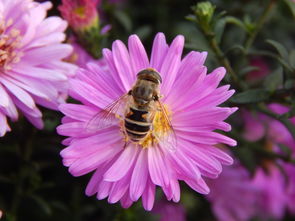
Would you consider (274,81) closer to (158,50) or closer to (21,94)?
(158,50)

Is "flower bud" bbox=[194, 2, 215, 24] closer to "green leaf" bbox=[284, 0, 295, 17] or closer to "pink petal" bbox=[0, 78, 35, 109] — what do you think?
"green leaf" bbox=[284, 0, 295, 17]

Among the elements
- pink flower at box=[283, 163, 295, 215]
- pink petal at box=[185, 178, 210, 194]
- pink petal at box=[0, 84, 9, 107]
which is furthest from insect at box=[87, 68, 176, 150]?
pink flower at box=[283, 163, 295, 215]

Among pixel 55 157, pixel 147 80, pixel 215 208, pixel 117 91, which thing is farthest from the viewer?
pixel 215 208

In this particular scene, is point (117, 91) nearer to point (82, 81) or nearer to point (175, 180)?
point (82, 81)

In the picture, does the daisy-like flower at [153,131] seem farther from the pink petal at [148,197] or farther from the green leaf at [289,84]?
the green leaf at [289,84]

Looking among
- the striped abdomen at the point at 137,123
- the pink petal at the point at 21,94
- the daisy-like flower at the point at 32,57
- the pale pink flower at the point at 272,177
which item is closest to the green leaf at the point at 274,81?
the pale pink flower at the point at 272,177

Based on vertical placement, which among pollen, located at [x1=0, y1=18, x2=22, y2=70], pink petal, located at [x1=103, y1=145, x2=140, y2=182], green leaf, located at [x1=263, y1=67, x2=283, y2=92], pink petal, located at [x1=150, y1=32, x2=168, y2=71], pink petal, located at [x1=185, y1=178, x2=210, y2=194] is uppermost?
pollen, located at [x1=0, y1=18, x2=22, y2=70]

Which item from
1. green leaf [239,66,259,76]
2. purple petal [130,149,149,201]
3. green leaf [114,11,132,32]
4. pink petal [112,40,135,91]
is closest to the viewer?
purple petal [130,149,149,201]

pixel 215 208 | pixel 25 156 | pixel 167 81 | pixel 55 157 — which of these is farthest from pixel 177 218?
pixel 167 81
